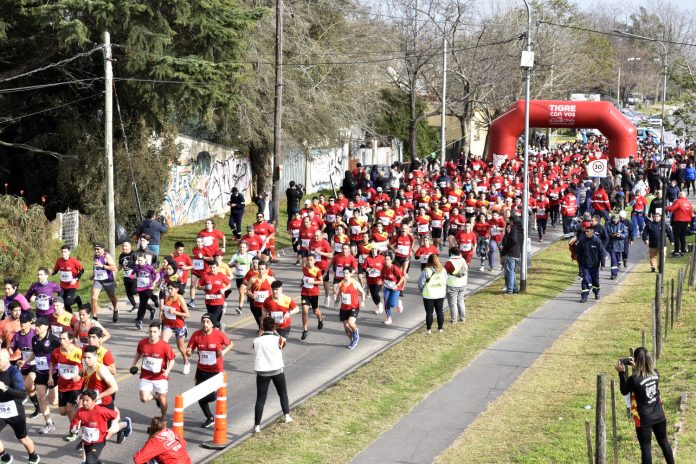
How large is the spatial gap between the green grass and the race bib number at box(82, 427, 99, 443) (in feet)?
4.78

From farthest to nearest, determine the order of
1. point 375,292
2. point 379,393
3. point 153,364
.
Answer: point 375,292 → point 379,393 → point 153,364

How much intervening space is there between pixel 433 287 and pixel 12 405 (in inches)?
330

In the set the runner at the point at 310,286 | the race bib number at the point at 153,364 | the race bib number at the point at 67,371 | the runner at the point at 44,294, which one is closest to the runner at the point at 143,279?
the runner at the point at 44,294

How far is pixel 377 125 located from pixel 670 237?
83.7ft

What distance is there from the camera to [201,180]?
112 ft

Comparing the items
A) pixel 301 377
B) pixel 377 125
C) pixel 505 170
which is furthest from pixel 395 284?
pixel 377 125

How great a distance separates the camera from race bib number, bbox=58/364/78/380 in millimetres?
12352

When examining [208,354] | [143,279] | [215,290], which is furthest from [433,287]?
[208,354]

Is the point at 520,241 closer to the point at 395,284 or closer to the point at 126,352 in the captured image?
the point at 395,284

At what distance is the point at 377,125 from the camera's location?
50.1m

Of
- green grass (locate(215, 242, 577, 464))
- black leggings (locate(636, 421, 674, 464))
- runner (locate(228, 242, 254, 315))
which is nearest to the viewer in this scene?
black leggings (locate(636, 421, 674, 464))

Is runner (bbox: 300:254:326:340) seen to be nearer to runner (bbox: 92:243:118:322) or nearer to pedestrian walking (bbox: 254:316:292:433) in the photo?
runner (bbox: 92:243:118:322)

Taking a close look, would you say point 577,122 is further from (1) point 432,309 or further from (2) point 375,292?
(1) point 432,309

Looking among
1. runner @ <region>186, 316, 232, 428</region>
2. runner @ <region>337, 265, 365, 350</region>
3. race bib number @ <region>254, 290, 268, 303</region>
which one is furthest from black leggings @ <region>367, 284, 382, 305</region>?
runner @ <region>186, 316, 232, 428</region>
